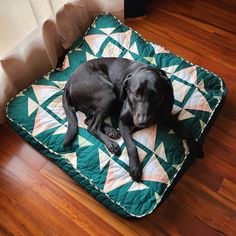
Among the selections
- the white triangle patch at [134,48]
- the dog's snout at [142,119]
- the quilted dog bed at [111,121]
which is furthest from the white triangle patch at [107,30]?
the dog's snout at [142,119]

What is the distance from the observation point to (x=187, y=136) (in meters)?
1.50

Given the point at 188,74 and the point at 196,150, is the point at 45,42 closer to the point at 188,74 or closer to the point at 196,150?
the point at 188,74

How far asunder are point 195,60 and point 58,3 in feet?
2.92

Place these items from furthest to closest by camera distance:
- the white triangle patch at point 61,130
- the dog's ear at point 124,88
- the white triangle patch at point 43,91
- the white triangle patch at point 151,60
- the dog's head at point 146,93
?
the white triangle patch at point 151,60 → the white triangle patch at point 43,91 → the white triangle patch at point 61,130 → the dog's ear at point 124,88 → the dog's head at point 146,93

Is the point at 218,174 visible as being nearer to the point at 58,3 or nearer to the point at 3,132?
the point at 3,132

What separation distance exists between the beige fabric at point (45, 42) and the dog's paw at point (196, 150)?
0.95m

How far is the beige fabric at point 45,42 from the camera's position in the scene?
1657mm

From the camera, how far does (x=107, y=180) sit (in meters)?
1.42

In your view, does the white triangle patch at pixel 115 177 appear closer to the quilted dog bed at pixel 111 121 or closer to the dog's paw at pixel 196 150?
the quilted dog bed at pixel 111 121

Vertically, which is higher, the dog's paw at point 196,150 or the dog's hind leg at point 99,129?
the dog's hind leg at point 99,129

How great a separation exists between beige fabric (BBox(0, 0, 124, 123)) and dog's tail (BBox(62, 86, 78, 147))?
1.05 feet

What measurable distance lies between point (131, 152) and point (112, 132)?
0.52 ft

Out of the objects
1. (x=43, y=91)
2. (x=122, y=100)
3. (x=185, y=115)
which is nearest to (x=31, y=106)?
(x=43, y=91)

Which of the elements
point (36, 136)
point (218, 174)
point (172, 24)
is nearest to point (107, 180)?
point (36, 136)
